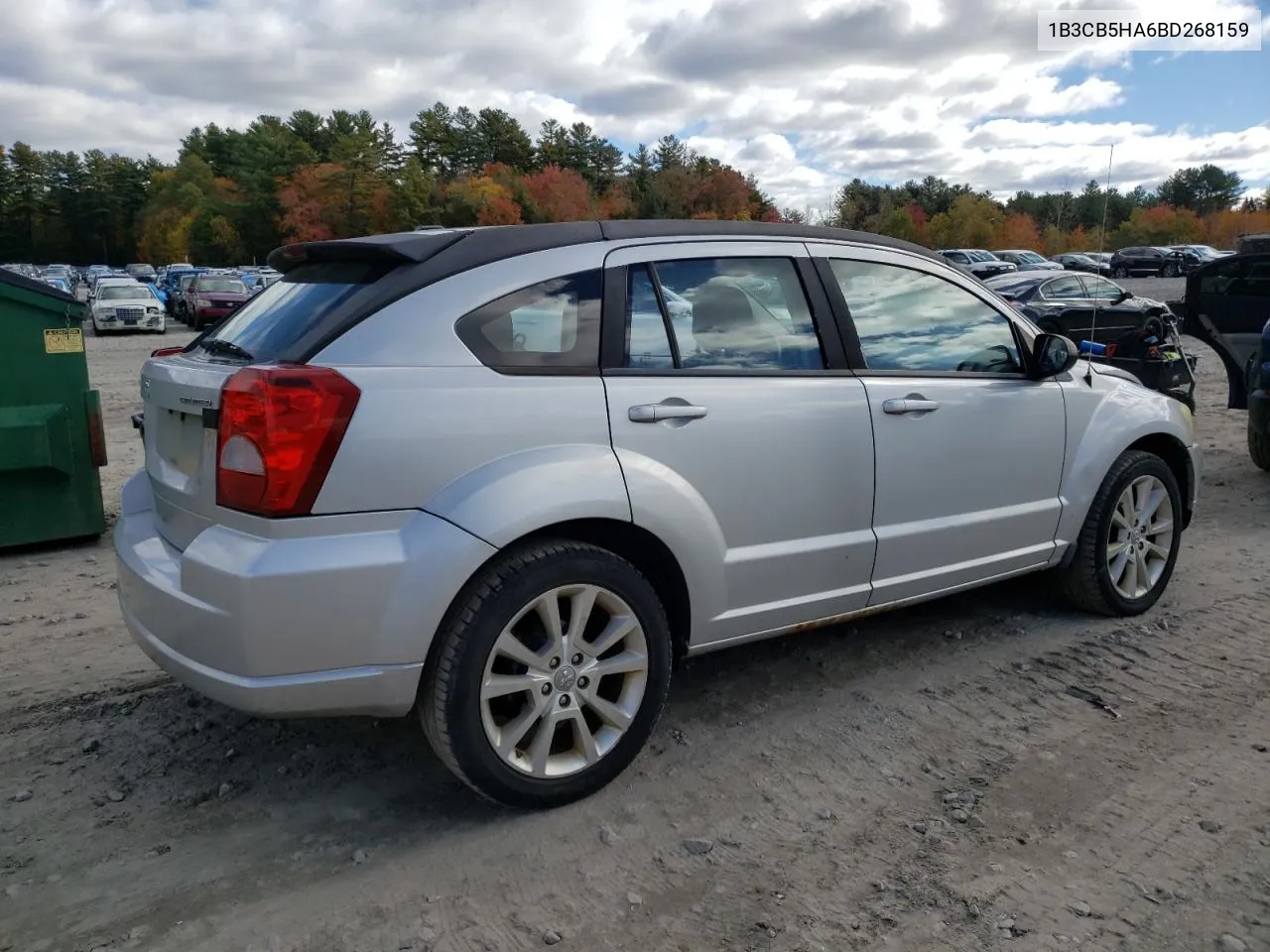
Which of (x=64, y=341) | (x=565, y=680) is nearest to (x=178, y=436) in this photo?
(x=565, y=680)

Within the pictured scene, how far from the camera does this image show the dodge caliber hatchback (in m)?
2.72

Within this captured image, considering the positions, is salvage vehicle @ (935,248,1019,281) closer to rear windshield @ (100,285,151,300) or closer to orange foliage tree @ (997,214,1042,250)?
rear windshield @ (100,285,151,300)

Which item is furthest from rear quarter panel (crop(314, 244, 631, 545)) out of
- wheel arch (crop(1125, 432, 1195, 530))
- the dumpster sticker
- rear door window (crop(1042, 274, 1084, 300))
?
rear door window (crop(1042, 274, 1084, 300))

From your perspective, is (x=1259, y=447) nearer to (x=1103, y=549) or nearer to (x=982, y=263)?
(x=1103, y=549)

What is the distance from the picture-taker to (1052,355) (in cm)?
424

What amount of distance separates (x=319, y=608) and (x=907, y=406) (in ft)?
7.37

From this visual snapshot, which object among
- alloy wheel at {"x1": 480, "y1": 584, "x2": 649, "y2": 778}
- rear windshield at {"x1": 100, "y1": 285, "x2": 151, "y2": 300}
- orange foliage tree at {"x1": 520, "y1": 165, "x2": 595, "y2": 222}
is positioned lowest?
alloy wheel at {"x1": 480, "y1": 584, "x2": 649, "y2": 778}

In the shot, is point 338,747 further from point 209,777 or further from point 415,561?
point 415,561

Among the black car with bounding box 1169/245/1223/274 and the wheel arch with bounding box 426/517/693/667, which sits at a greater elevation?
the black car with bounding box 1169/245/1223/274

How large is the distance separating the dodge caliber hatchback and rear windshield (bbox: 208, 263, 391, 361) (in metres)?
0.01

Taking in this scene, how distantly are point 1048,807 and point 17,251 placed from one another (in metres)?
143

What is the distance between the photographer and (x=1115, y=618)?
4758 millimetres

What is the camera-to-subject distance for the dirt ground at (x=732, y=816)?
8.48ft

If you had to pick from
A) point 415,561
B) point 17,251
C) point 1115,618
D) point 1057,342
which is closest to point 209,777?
point 415,561
